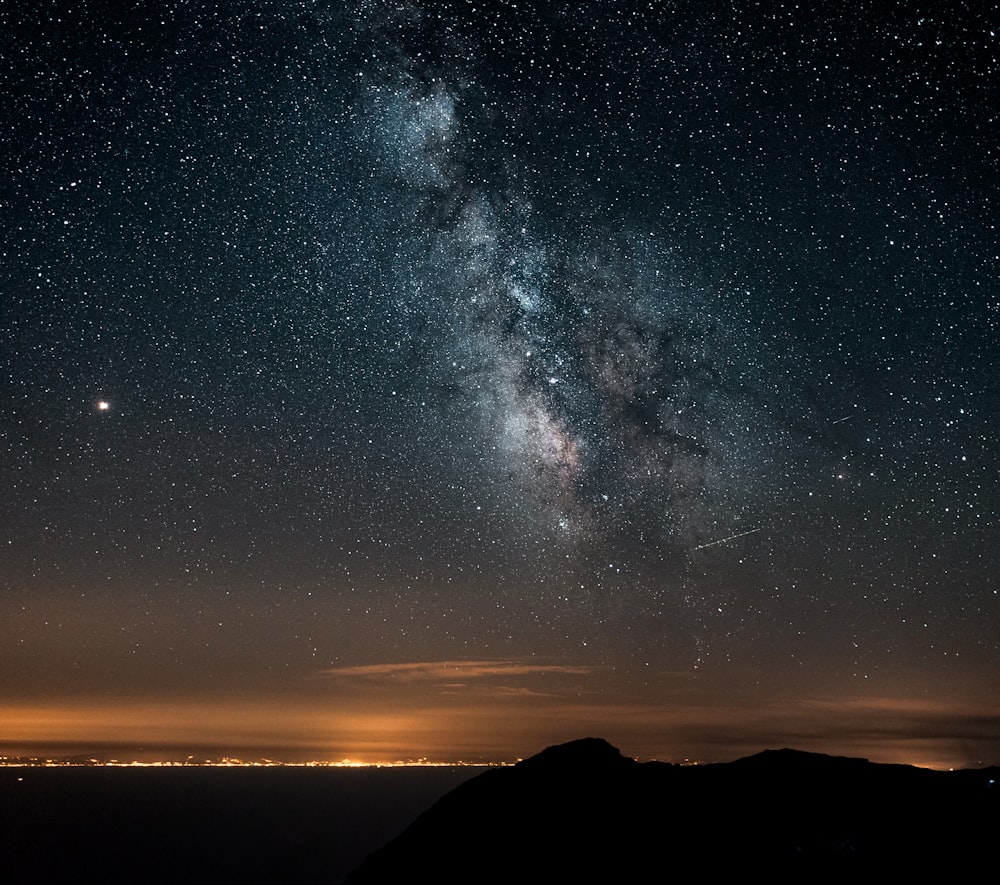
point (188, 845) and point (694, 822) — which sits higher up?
point (694, 822)

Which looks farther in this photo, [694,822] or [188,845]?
[188,845]

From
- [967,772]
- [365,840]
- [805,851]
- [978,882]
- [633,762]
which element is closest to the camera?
Answer: [978,882]

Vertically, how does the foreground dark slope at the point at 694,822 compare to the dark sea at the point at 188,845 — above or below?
above

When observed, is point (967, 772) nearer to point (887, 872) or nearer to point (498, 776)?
point (887, 872)

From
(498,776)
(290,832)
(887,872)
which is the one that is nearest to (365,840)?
(290,832)

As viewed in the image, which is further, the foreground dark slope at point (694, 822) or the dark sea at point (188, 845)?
the dark sea at point (188, 845)

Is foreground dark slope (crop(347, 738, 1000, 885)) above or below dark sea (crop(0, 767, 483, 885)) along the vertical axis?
above

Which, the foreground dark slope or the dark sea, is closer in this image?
the foreground dark slope

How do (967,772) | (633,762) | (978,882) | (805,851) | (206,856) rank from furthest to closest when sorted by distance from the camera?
(206,856) → (633,762) → (967,772) → (805,851) → (978,882)
